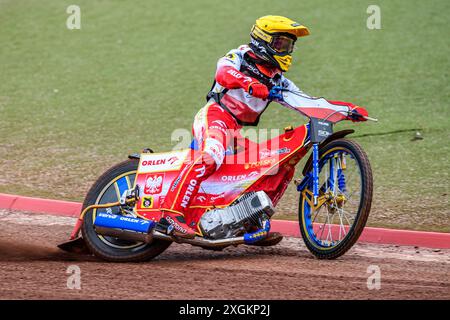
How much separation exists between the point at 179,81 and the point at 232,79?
23.1 ft

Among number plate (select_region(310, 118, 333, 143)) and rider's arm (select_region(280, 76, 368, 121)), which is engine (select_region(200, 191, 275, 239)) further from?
rider's arm (select_region(280, 76, 368, 121))

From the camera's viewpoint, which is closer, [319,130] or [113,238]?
[319,130]

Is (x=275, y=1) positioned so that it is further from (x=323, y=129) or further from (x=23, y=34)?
(x=323, y=129)

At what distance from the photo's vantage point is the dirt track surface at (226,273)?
5961 mm

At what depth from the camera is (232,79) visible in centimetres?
721

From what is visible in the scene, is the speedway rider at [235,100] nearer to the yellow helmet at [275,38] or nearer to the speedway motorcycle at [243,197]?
the yellow helmet at [275,38]

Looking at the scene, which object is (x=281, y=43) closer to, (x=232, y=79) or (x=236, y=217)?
(x=232, y=79)

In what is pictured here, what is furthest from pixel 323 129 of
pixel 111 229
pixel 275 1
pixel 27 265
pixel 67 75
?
pixel 275 1

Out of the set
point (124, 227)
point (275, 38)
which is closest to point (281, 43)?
point (275, 38)

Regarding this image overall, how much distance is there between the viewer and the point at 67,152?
37.6 ft

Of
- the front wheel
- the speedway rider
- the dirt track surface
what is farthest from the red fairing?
the dirt track surface

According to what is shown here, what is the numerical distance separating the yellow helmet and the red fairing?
35 cm

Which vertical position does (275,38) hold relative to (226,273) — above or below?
above

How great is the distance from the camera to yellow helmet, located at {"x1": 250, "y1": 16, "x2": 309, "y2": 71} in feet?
24.2
